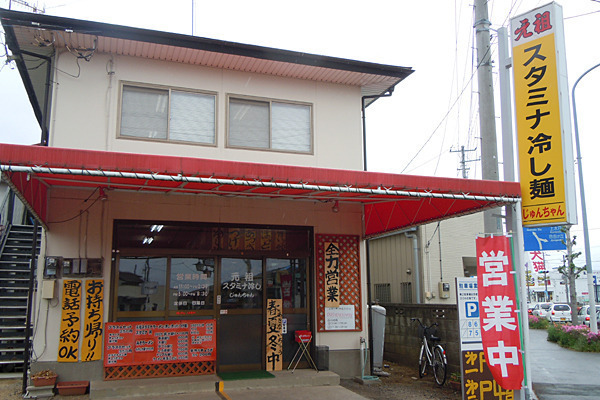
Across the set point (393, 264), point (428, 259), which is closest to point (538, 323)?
point (393, 264)

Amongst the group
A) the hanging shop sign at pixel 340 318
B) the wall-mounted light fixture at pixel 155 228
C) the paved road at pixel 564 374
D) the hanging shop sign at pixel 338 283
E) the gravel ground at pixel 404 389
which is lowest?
the paved road at pixel 564 374

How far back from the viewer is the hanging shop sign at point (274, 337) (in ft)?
33.1

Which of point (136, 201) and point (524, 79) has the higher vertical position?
point (524, 79)

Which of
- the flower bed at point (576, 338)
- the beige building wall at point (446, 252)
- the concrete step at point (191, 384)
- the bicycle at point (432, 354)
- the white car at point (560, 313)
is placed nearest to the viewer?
the concrete step at point (191, 384)

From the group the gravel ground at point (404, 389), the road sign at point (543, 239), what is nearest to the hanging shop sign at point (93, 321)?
the gravel ground at point (404, 389)

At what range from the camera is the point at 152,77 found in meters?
9.88

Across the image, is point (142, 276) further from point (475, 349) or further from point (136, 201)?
point (475, 349)

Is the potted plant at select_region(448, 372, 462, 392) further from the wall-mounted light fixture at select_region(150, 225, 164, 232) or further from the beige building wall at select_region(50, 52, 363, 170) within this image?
the wall-mounted light fixture at select_region(150, 225, 164, 232)

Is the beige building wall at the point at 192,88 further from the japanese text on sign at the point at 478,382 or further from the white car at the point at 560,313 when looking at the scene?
the white car at the point at 560,313

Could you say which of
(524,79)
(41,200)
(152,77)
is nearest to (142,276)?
(41,200)

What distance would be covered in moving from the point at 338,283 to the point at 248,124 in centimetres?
383

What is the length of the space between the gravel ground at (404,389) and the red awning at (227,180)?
10.6 feet

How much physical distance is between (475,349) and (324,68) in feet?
20.1

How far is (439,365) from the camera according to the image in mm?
10156
